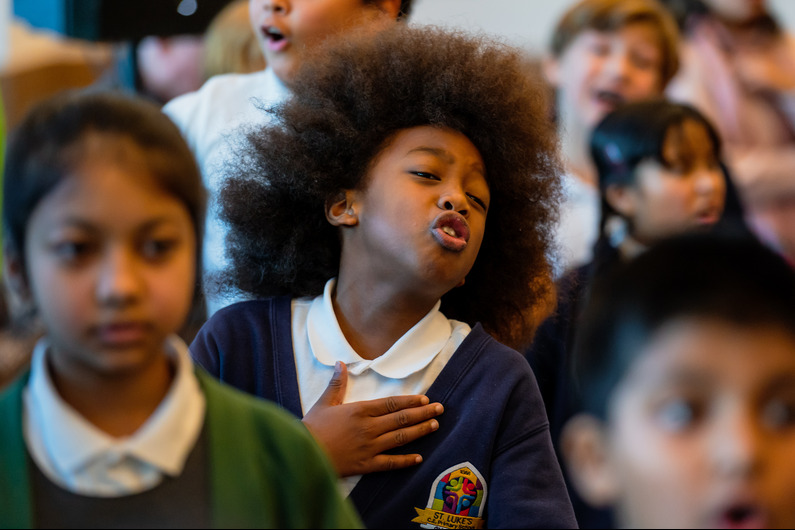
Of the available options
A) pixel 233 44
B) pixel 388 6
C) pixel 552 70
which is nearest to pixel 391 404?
pixel 388 6

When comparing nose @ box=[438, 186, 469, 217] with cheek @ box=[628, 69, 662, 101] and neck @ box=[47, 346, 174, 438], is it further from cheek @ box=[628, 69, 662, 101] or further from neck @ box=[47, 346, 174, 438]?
cheek @ box=[628, 69, 662, 101]

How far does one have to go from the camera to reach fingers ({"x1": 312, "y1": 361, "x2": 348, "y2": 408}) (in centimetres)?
167

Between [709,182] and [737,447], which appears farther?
[709,182]

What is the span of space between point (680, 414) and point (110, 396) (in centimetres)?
64

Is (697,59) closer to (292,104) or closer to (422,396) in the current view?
(292,104)

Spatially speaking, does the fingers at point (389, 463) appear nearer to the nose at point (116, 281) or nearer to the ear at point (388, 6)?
the nose at point (116, 281)

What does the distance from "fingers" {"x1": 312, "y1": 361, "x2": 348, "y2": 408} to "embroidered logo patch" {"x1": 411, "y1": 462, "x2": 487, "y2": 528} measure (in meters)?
0.22

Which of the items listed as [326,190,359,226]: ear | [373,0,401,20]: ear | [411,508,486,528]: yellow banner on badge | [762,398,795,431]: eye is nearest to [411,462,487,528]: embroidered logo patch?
[411,508,486,528]: yellow banner on badge

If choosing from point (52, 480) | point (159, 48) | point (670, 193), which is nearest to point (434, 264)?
point (52, 480)

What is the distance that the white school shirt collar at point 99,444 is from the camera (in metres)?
1.08

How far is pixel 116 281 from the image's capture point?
1.05 meters

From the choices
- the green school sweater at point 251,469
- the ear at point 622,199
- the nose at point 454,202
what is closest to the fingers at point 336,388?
the nose at point 454,202

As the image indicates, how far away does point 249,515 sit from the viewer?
113 centimetres

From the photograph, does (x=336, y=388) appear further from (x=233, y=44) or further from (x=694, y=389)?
(x=233, y=44)
